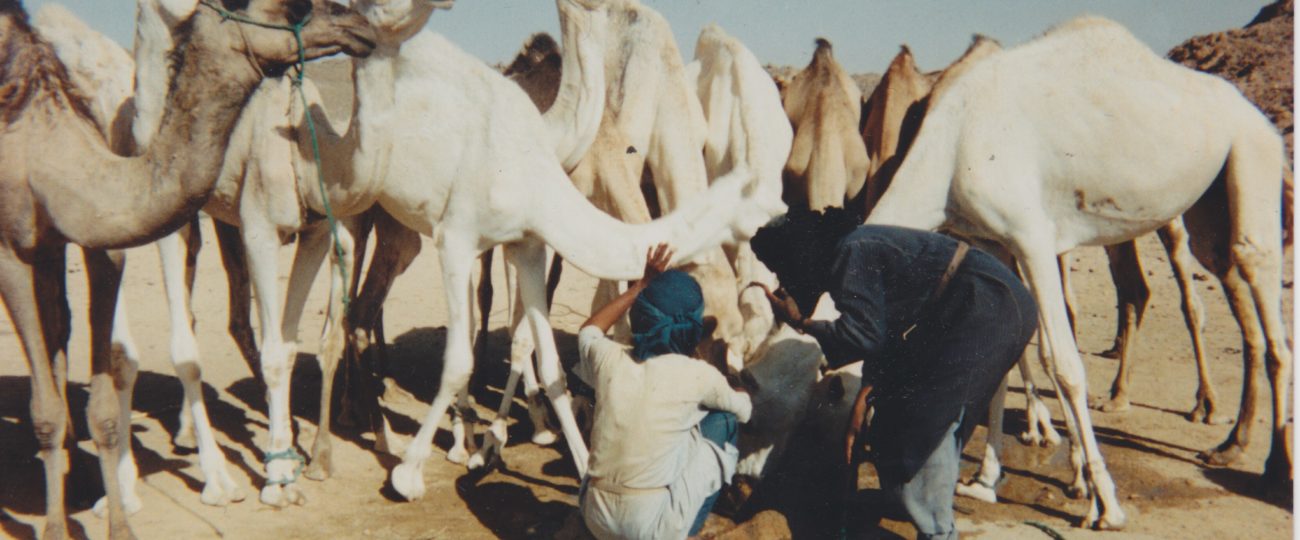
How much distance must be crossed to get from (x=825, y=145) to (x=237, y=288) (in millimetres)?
3930

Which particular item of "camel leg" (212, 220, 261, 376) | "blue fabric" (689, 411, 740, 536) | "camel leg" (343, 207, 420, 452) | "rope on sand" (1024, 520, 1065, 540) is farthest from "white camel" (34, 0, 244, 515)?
"rope on sand" (1024, 520, 1065, 540)

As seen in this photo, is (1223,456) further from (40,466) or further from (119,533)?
(40,466)

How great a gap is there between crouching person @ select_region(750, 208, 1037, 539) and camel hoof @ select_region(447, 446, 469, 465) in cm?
243

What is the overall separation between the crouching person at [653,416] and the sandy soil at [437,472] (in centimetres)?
83

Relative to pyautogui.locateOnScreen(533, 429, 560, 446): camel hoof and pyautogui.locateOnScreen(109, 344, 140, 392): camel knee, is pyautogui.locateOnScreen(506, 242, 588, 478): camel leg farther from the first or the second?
pyautogui.locateOnScreen(109, 344, 140, 392): camel knee

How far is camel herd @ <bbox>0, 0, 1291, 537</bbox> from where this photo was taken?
188 inches

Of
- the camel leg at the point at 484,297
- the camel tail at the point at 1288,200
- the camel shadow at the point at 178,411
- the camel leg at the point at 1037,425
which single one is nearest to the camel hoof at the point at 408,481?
the camel shadow at the point at 178,411

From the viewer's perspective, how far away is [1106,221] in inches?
230

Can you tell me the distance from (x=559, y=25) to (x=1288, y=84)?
777cm

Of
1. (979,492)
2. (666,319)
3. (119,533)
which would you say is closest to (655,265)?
(666,319)

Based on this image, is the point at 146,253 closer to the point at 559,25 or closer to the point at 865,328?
the point at 559,25

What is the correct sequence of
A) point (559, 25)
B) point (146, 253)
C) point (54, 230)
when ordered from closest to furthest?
1. point (54, 230)
2. point (559, 25)
3. point (146, 253)

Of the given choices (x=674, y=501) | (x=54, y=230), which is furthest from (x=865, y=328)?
(x=54, y=230)

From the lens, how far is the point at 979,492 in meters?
5.63
